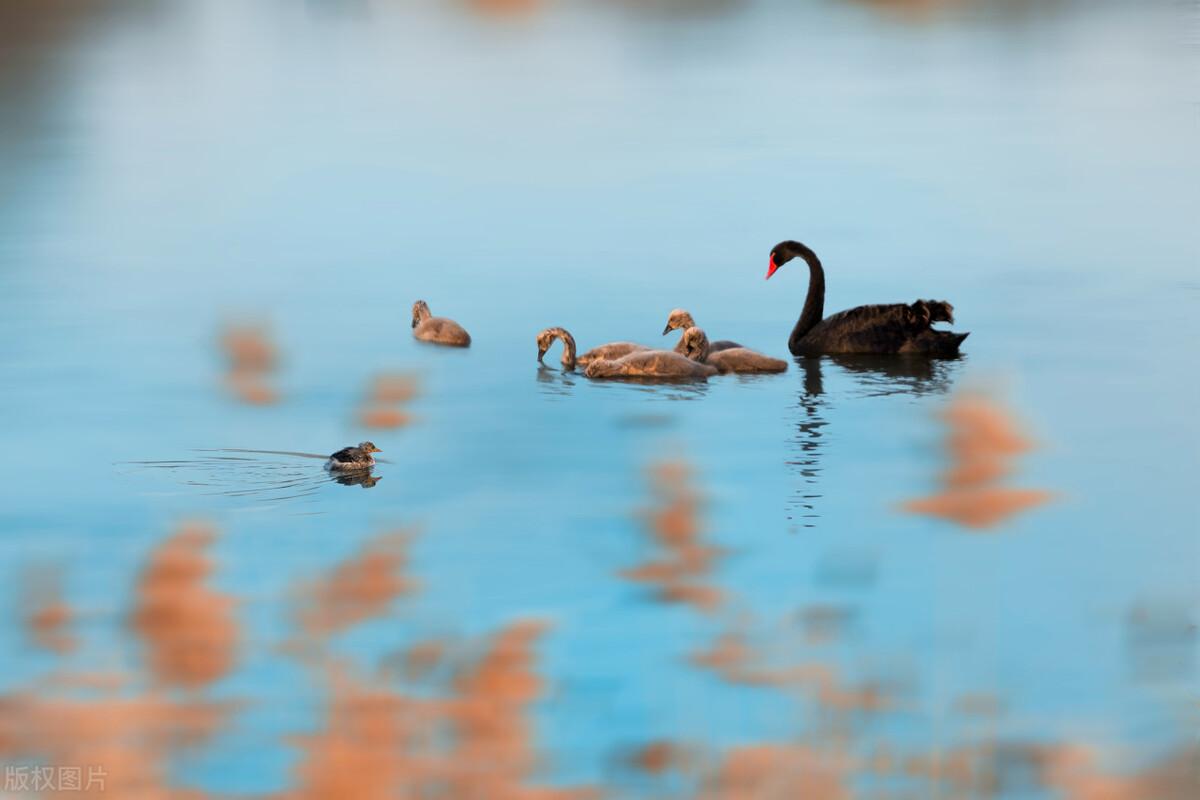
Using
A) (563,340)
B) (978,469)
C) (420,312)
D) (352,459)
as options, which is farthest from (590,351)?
(352,459)

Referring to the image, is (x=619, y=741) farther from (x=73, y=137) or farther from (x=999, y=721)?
(x=73, y=137)

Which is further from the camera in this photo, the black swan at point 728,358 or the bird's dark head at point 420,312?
the bird's dark head at point 420,312

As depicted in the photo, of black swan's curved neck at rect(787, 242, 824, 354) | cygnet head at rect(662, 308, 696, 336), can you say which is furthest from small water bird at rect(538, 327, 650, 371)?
black swan's curved neck at rect(787, 242, 824, 354)

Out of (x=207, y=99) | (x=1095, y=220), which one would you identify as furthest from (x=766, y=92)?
(x=1095, y=220)

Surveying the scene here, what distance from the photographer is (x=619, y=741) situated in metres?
7.49

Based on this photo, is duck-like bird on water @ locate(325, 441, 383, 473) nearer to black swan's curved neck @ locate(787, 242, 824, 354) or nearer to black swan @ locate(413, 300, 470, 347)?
black swan @ locate(413, 300, 470, 347)

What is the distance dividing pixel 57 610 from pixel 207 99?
2483cm

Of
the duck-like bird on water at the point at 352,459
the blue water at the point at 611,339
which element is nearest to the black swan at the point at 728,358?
the blue water at the point at 611,339

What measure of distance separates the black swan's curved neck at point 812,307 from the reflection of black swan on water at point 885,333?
2 centimetres

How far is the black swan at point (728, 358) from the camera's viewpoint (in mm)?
13516

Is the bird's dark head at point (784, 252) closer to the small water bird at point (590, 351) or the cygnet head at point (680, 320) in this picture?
the cygnet head at point (680, 320)

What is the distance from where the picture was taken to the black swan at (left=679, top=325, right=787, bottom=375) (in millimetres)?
13516

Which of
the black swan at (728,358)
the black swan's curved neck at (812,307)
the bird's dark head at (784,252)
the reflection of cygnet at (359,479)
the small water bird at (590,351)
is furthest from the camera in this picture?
the bird's dark head at (784,252)

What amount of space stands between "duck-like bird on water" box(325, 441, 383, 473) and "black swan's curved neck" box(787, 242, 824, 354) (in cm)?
416
